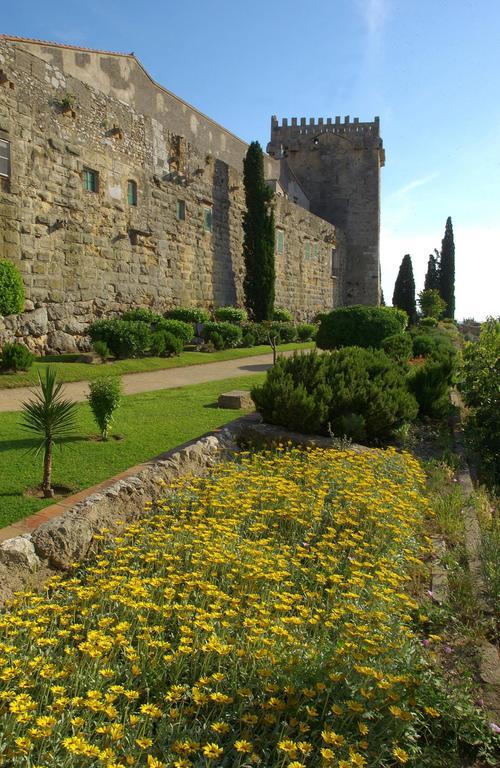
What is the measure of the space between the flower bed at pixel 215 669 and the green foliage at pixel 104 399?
2825mm

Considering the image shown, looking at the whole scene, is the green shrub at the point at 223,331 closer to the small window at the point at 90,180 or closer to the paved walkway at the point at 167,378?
the paved walkway at the point at 167,378

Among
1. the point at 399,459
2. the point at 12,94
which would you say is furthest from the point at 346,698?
the point at 12,94

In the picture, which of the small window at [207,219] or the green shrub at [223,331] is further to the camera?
the small window at [207,219]

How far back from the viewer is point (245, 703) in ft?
7.63

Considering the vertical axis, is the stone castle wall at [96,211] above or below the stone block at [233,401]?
above

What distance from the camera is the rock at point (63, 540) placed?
3.54m

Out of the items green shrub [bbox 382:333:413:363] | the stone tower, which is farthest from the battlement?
green shrub [bbox 382:333:413:363]

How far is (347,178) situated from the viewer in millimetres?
37938

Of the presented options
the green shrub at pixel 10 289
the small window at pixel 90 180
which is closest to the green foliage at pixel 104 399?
the green shrub at pixel 10 289

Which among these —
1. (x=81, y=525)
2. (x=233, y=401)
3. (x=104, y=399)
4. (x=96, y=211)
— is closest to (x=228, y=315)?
(x=96, y=211)

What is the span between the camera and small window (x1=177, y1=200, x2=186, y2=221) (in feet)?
62.0

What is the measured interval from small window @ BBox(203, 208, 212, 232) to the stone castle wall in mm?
A: 71

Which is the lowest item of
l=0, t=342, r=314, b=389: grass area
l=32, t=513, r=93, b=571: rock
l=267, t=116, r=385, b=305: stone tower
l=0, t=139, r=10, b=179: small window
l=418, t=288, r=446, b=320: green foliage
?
l=32, t=513, r=93, b=571: rock

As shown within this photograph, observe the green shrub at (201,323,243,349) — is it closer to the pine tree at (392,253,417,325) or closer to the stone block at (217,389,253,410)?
the stone block at (217,389,253,410)
